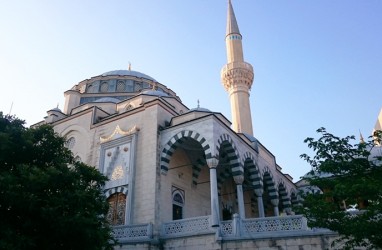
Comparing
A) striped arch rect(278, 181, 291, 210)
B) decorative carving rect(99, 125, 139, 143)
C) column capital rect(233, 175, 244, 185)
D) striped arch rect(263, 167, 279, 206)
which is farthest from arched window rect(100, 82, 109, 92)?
column capital rect(233, 175, 244, 185)

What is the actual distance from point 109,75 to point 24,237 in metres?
15.4

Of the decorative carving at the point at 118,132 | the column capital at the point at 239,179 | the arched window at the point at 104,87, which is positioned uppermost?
the arched window at the point at 104,87

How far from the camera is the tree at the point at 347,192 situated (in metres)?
5.21

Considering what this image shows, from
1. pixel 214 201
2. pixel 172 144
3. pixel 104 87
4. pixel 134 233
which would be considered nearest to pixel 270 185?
pixel 172 144

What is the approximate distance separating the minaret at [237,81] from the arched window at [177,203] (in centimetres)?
749

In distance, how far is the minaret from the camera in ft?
64.0

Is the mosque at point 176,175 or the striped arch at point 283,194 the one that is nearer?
the mosque at point 176,175

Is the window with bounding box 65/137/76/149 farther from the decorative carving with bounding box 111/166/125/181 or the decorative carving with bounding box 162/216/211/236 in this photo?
the decorative carving with bounding box 162/216/211/236

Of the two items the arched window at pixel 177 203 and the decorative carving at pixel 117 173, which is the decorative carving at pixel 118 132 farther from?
the arched window at pixel 177 203

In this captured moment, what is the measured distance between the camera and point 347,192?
528 centimetres

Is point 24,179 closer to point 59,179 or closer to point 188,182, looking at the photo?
point 59,179

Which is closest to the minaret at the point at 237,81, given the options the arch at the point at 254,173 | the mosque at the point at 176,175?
the mosque at the point at 176,175

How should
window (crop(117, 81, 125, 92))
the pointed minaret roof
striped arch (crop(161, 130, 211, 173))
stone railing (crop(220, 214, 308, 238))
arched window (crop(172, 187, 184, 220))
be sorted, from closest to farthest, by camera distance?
stone railing (crop(220, 214, 308, 238)) → striped arch (crop(161, 130, 211, 173)) → arched window (crop(172, 187, 184, 220)) → window (crop(117, 81, 125, 92)) → the pointed minaret roof

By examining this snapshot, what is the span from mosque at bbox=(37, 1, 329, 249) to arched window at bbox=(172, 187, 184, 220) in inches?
1.3
